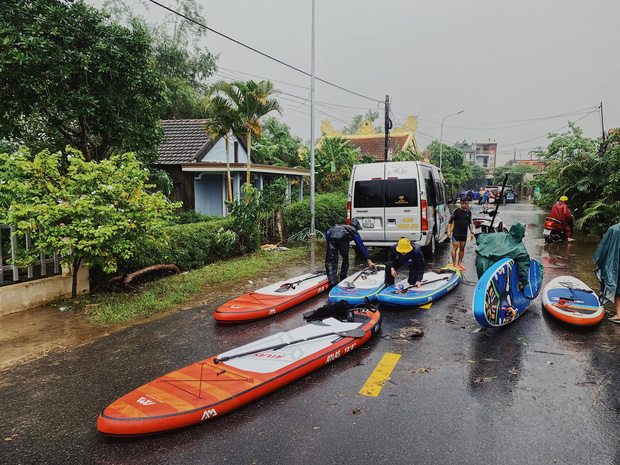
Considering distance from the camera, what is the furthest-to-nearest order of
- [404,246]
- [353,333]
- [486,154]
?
[486,154] → [404,246] → [353,333]

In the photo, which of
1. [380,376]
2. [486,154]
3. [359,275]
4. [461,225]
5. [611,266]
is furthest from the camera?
[486,154]

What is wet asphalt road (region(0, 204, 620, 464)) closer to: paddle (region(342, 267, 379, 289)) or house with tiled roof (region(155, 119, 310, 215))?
paddle (region(342, 267, 379, 289))

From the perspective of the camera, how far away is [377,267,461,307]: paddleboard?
6.87 meters

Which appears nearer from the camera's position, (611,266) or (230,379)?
(230,379)

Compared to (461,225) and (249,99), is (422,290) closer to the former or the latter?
(461,225)

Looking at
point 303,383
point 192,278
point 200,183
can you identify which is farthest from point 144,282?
point 200,183

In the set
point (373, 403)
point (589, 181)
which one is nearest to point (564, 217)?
point (589, 181)

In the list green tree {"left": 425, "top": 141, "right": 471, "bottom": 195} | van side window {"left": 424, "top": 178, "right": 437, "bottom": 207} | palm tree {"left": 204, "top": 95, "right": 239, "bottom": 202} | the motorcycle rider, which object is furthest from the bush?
green tree {"left": 425, "top": 141, "right": 471, "bottom": 195}

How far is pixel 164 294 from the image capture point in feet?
26.0

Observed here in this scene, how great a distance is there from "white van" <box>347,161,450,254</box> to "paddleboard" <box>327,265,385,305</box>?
103 inches

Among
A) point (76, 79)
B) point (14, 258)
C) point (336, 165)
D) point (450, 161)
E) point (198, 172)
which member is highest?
point (450, 161)

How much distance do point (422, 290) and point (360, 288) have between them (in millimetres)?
1138

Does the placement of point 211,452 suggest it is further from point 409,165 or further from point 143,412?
point 409,165

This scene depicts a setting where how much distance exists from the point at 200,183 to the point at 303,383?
50.8 ft
